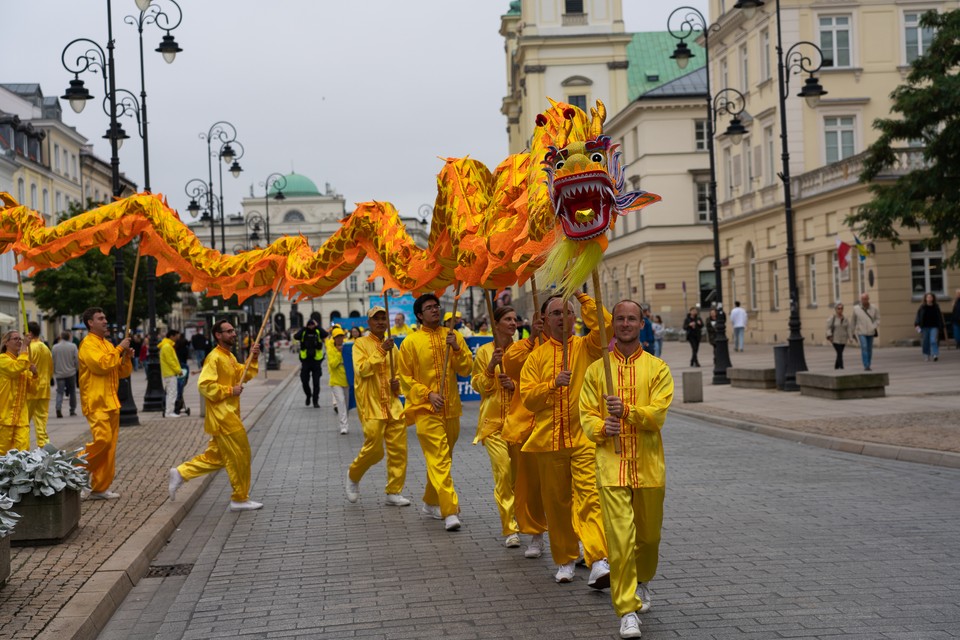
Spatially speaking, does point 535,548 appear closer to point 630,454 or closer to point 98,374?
point 630,454

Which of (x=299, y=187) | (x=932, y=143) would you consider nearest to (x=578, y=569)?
(x=932, y=143)

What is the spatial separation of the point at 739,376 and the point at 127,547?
17.5 m

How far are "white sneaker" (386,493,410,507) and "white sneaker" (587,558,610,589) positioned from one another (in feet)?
13.4

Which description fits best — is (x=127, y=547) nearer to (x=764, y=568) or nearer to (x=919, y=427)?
(x=764, y=568)

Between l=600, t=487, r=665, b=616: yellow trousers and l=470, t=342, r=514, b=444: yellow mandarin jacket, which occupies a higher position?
l=470, t=342, r=514, b=444: yellow mandarin jacket

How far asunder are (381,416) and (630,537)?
4938 mm

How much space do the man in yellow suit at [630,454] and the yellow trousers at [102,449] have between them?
20.6ft

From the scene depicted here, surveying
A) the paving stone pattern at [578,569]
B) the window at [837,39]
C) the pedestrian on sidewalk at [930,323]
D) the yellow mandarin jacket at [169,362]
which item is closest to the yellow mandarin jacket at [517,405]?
the paving stone pattern at [578,569]

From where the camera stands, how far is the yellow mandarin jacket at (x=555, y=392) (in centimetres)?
735

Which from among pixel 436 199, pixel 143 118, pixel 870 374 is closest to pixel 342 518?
pixel 436 199

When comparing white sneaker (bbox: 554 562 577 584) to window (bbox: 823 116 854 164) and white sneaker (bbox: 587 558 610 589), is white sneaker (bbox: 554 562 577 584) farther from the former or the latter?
window (bbox: 823 116 854 164)

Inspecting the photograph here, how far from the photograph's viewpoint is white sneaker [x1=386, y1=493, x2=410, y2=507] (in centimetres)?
1083

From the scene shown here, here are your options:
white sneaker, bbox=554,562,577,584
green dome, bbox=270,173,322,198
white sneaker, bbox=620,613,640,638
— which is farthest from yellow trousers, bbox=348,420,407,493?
green dome, bbox=270,173,322,198

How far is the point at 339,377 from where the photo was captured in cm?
1948
